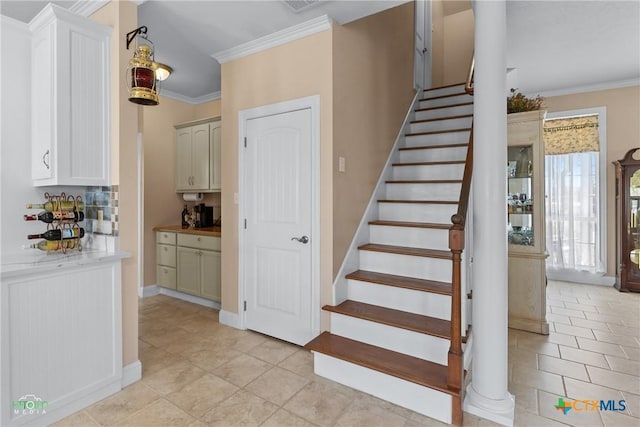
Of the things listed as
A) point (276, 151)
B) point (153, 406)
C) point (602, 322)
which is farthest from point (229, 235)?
point (602, 322)

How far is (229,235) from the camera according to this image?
3387 mm

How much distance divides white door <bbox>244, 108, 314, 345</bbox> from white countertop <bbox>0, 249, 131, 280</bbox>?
121cm

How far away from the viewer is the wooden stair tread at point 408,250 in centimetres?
268

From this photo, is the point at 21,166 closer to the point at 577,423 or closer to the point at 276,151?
the point at 276,151

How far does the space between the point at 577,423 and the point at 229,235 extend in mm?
3040

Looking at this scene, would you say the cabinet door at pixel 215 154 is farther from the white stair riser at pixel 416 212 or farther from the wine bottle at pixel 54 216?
the white stair riser at pixel 416 212

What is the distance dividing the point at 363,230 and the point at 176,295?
2.80 m

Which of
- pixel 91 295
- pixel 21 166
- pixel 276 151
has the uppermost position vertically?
pixel 276 151

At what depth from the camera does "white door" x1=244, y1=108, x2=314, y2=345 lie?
286 cm

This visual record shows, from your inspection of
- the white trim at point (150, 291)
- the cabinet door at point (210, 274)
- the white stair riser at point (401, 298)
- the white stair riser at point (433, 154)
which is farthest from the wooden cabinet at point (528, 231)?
the white trim at point (150, 291)

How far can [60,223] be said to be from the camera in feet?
7.39

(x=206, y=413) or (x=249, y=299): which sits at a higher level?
(x=249, y=299)

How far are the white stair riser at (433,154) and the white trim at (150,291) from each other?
146 inches

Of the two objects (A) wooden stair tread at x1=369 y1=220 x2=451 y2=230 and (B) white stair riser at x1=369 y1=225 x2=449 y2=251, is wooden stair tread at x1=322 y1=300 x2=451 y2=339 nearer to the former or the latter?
(B) white stair riser at x1=369 y1=225 x2=449 y2=251
